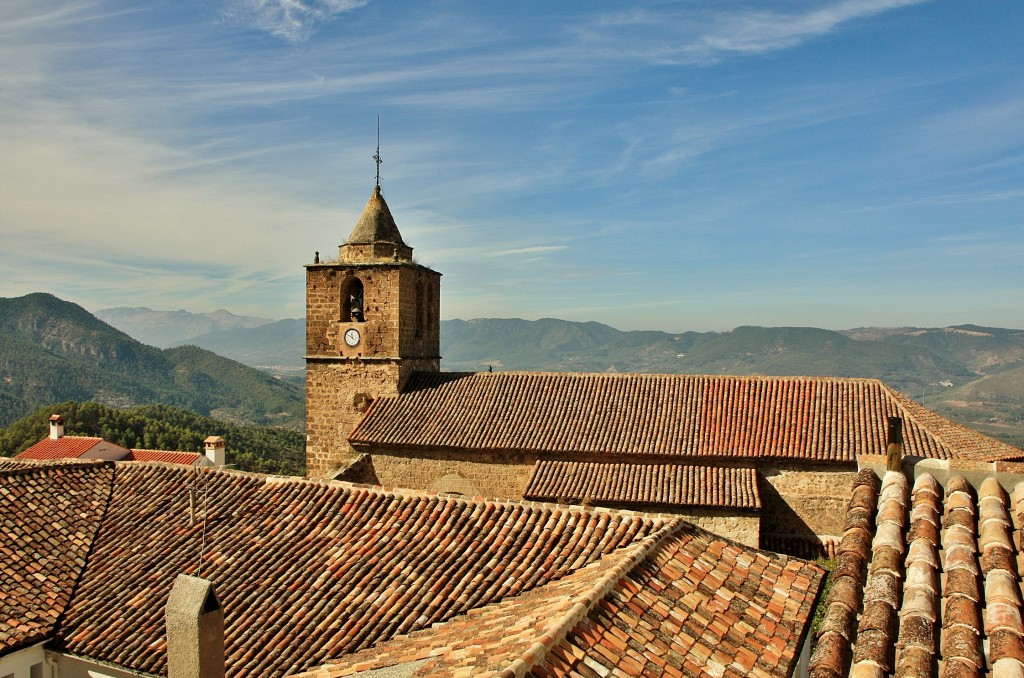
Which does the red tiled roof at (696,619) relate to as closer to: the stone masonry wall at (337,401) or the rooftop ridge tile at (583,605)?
the rooftop ridge tile at (583,605)

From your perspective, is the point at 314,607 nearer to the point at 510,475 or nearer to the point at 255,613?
the point at 255,613

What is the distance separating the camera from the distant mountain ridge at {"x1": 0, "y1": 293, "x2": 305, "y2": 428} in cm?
11912

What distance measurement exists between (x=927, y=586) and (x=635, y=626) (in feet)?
12.0

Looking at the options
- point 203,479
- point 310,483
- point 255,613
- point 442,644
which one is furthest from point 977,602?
point 203,479

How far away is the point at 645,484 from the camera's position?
16766 mm

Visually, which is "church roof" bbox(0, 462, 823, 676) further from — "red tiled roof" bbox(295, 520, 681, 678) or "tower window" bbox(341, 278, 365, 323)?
"tower window" bbox(341, 278, 365, 323)

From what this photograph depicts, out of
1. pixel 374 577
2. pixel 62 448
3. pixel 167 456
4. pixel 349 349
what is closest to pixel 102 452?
pixel 62 448

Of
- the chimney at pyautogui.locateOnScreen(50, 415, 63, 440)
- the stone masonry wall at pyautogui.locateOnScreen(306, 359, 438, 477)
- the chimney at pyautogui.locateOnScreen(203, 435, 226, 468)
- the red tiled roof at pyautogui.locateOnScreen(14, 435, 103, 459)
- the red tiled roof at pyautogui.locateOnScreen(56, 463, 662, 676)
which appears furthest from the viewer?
the chimney at pyautogui.locateOnScreen(50, 415, 63, 440)

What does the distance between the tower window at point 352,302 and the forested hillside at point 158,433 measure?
109ft

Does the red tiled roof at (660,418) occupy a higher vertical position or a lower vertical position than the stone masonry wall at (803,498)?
higher

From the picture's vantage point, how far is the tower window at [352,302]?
21375mm

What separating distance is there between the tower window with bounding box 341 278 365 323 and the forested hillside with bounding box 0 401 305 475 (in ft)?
109

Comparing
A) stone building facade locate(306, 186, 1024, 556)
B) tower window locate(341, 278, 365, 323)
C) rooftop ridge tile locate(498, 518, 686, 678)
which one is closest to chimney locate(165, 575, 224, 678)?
rooftop ridge tile locate(498, 518, 686, 678)

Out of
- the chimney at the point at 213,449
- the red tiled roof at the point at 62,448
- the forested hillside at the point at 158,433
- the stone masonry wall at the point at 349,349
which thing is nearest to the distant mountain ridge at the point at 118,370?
the forested hillside at the point at 158,433
